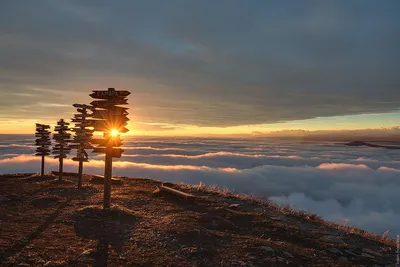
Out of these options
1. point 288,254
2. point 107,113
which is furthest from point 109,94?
point 288,254

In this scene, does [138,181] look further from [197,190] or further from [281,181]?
[281,181]

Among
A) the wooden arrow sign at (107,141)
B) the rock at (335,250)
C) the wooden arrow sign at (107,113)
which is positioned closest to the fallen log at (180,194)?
the wooden arrow sign at (107,141)

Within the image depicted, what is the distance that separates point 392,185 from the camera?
14325cm

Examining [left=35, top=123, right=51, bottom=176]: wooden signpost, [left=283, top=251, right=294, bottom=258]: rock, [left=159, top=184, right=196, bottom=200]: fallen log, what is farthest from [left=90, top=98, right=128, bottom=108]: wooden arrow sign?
[left=35, top=123, right=51, bottom=176]: wooden signpost

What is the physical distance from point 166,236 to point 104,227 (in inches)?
106

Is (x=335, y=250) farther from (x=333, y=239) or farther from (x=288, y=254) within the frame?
(x=288, y=254)

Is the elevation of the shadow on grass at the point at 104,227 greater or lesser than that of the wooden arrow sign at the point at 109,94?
lesser

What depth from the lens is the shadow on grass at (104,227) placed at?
338 inches

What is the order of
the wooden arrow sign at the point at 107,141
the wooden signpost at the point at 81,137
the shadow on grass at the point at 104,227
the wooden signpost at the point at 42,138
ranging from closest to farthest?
the shadow on grass at the point at 104,227 < the wooden arrow sign at the point at 107,141 < the wooden signpost at the point at 81,137 < the wooden signpost at the point at 42,138

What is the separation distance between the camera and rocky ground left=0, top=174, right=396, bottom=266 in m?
7.98

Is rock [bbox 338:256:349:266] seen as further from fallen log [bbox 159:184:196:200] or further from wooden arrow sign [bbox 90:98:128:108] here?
wooden arrow sign [bbox 90:98:128:108]

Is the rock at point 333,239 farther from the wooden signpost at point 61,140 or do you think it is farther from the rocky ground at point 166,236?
the wooden signpost at point 61,140

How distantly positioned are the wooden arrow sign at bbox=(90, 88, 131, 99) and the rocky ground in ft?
17.1

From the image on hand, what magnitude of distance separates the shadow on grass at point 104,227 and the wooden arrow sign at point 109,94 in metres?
5.21
